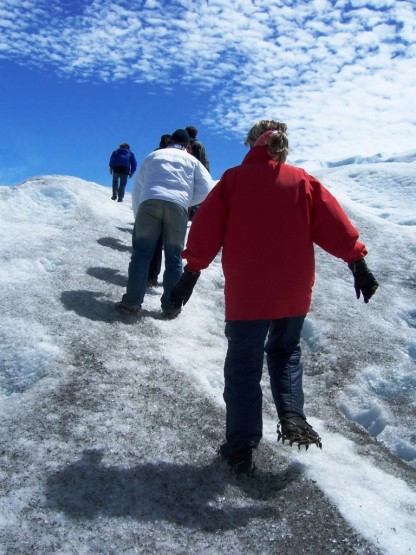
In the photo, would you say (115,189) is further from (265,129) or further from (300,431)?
(300,431)

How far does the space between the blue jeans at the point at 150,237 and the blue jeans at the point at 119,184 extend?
8559mm

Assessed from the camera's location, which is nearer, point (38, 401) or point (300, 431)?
point (300, 431)

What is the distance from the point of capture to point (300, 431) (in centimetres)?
316

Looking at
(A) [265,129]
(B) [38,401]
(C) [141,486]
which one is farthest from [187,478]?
(A) [265,129]

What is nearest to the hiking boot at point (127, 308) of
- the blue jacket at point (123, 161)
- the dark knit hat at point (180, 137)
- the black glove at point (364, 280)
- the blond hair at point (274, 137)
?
the dark knit hat at point (180, 137)

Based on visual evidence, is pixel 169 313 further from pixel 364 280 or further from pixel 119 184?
pixel 119 184

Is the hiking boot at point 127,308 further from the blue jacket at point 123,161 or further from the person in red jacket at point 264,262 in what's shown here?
the blue jacket at point 123,161

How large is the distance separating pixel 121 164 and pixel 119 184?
90 centimetres

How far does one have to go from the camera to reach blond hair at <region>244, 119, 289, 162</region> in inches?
133

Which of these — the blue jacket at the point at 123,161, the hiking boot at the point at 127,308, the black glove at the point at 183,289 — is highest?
the blue jacket at the point at 123,161

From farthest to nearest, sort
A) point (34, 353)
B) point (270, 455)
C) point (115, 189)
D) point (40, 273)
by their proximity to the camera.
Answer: point (115, 189)
point (40, 273)
point (34, 353)
point (270, 455)

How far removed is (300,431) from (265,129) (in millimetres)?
2078

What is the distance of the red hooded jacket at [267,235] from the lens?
3.24m

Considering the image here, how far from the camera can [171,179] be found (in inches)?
222
